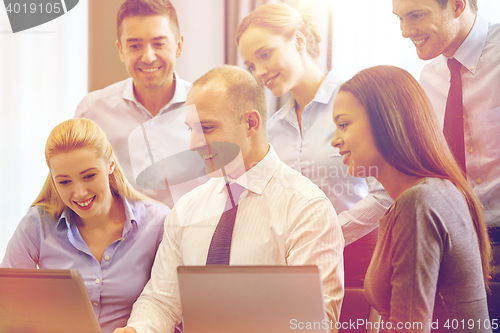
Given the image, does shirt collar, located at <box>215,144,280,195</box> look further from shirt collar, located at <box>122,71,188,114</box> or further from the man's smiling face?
the man's smiling face

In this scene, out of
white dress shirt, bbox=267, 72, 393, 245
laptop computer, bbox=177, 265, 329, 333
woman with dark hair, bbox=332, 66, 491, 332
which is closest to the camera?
laptop computer, bbox=177, 265, 329, 333

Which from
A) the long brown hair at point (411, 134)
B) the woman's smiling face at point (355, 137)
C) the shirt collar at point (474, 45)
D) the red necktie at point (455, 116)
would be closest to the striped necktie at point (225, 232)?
the woman's smiling face at point (355, 137)

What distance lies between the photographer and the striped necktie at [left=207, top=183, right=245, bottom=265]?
49.1 inches

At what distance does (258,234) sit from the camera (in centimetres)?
124

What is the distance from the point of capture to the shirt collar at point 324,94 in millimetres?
1360

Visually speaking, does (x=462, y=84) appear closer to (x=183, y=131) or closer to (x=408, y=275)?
(x=408, y=275)

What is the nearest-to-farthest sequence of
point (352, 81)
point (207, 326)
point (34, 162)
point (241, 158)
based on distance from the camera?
1. point (207, 326)
2. point (352, 81)
3. point (241, 158)
4. point (34, 162)

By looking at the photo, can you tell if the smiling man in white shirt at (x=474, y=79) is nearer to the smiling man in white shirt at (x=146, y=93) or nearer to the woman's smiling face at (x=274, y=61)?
the woman's smiling face at (x=274, y=61)

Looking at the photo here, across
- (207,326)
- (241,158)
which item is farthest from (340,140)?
(207,326)

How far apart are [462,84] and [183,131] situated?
0.86 meters

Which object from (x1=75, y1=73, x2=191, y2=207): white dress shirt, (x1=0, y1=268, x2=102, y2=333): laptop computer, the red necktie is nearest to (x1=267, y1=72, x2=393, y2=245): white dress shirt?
the red necktie

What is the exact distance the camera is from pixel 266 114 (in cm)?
136

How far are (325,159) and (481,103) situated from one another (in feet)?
1.53

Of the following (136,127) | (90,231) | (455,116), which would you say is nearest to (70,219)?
(90,231)
